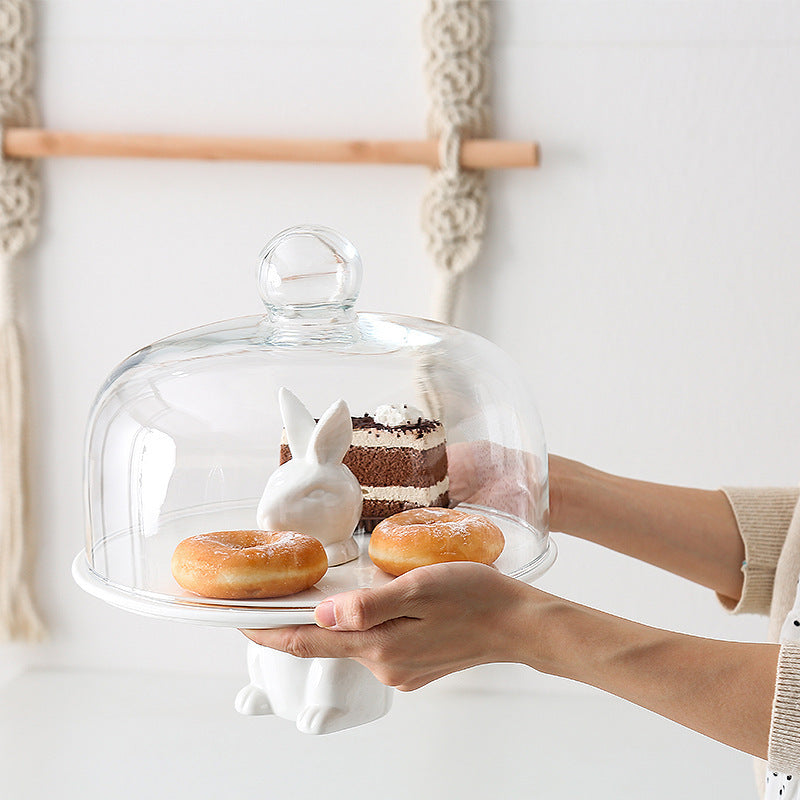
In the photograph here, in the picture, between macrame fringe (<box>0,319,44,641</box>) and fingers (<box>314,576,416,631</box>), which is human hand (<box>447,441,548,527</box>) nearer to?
fingers (<box>314,576,416,631</box>)

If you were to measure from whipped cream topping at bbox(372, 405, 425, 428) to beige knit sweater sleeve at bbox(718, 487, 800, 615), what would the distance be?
1.38 feet

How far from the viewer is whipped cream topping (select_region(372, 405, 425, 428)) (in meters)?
0.66

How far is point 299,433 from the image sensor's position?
24.6 inches

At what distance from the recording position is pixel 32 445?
1.31m

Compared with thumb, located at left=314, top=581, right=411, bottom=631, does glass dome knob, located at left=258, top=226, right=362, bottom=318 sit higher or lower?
higher

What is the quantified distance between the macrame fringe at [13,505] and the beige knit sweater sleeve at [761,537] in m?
0.91

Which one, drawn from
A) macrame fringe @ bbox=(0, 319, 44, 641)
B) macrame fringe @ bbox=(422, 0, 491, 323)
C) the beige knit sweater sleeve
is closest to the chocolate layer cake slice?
the beige knit sweater sleeve

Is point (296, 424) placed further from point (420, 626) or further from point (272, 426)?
point (420, 626)

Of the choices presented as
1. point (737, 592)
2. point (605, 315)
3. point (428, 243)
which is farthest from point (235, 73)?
point (737, 592)

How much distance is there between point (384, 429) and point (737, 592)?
1.54 feet

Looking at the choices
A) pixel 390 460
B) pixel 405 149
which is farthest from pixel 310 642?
pixel 405 149

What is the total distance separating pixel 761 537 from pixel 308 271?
54cm

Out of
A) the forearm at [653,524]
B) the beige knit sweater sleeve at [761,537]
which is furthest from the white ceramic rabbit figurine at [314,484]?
the beige knit sweater sleeve at [761,537]

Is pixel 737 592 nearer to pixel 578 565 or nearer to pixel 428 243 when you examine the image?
pixel 578 565
